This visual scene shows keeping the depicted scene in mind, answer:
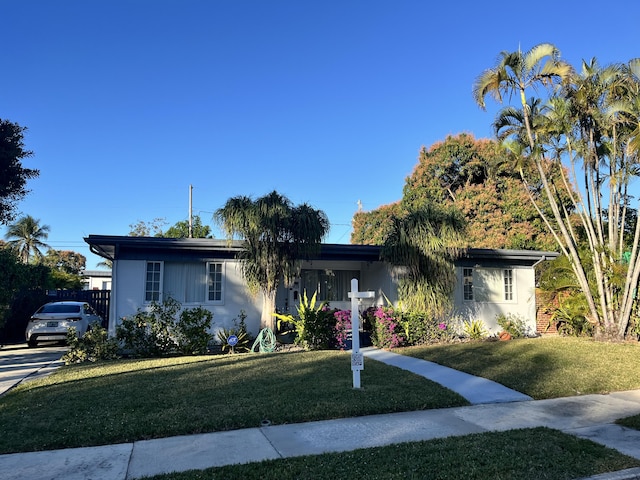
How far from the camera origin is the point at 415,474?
4.07 m

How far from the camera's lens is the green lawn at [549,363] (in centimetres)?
786

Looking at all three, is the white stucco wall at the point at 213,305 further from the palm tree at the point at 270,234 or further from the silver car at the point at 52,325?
the silver car at the point at 52,325

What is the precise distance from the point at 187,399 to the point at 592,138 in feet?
44.1

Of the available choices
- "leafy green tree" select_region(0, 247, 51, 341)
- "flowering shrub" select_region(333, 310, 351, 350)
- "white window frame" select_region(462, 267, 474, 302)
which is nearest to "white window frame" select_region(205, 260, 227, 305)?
"flowering shrub" select_region(333, 310, 351, 350)

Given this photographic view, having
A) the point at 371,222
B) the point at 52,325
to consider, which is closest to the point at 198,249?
the point at 52,325

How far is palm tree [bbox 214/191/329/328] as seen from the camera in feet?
40.0

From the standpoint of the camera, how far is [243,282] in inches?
543

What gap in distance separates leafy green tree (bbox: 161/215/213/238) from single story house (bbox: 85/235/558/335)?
22264 mm

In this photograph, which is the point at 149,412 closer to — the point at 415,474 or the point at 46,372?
the point at 415,474

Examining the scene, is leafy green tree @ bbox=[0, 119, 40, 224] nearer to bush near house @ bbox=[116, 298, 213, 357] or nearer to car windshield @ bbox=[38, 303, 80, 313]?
car windshield @ bbox=[38, 303, 80, 313]

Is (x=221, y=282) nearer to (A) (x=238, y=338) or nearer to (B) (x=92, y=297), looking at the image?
(A) (x=238, y=338)

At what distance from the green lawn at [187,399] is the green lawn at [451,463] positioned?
1416mm

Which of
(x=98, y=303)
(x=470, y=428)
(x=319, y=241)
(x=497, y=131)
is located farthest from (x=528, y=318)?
(x=98, y=303)

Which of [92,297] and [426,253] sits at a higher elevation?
[426,253]
